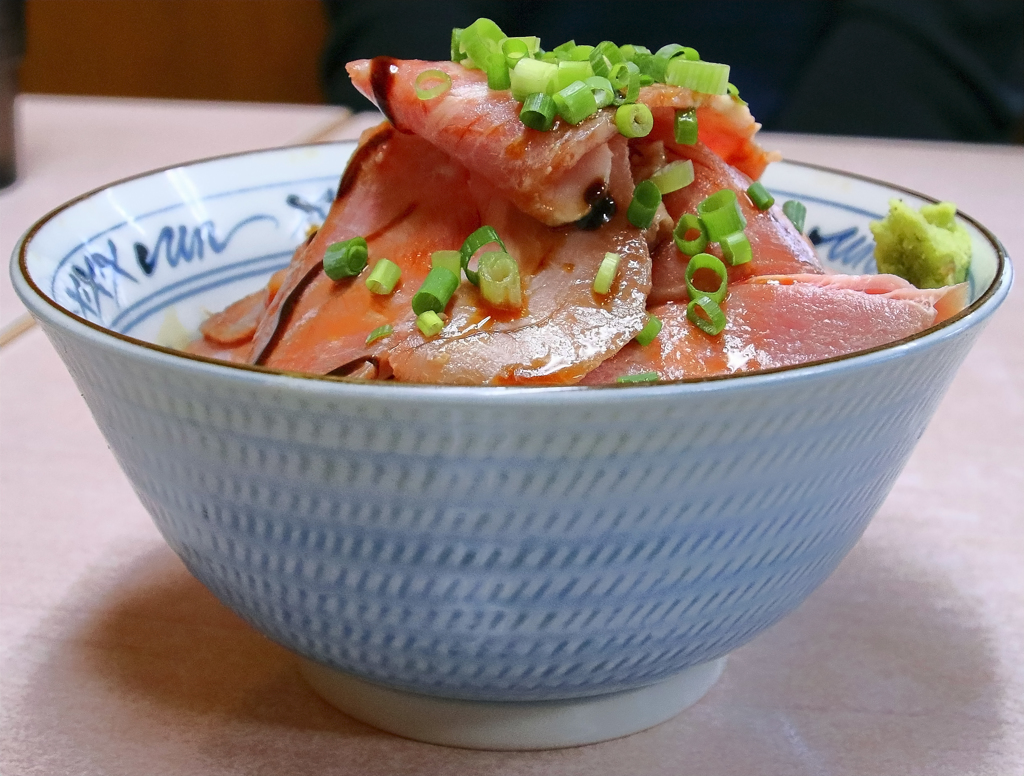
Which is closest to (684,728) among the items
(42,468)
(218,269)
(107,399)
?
(107,399)

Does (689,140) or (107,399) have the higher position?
(689,140)

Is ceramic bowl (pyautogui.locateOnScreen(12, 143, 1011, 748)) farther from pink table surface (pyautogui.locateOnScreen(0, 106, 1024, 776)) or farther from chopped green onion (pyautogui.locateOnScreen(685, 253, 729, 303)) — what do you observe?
chopped green onion (pyautogui.locateOnScreen(685, 253, 729, 303))

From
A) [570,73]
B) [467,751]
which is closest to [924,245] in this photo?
[570,73]

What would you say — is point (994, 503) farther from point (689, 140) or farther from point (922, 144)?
point (922, 144)

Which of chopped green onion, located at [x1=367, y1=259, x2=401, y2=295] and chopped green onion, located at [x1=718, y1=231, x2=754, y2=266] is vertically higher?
chopped green onion, located at [x1=718, y1=231, x2=754, y2=266]

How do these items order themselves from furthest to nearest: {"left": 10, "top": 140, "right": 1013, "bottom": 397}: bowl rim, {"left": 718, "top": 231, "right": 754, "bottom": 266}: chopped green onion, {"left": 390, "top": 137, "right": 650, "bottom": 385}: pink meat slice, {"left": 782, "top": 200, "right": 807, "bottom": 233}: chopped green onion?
{"left": 782, "top": 200, "right": 807, "bottom": 233}: chopped green onion < {"left": 718, "top": 231, "right": 754, "bottom": 266}: chopped green onion < {"left": 390, "top": 137, "right": 650, "bottom": 385}: pink meat slice < {"left": 10, "top": 140, "right": 1013, "bottom": 397}: bowl rim

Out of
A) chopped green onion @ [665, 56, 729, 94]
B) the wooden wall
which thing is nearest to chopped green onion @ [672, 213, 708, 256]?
chopped green onion @ [665, 56, 729, 94]
